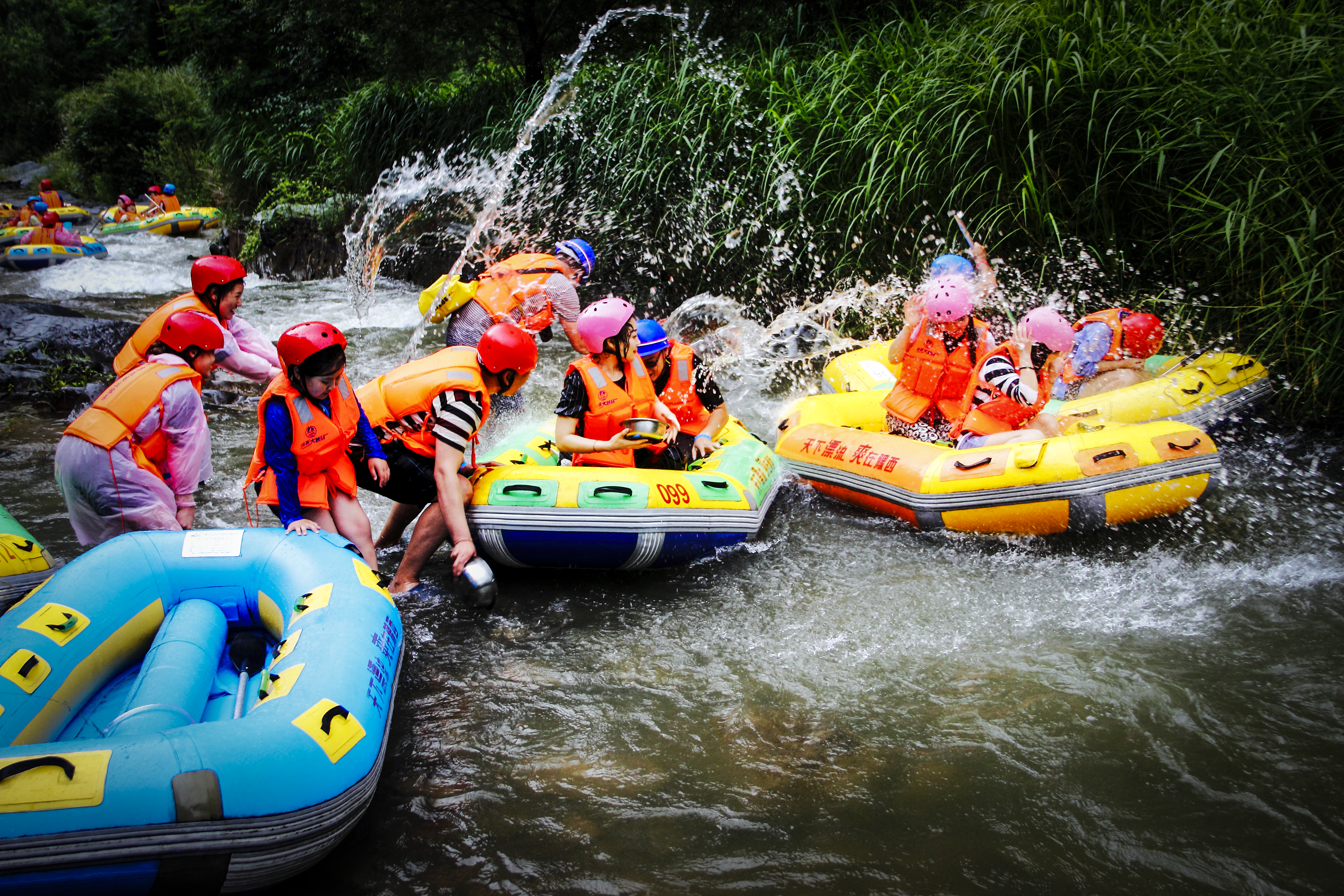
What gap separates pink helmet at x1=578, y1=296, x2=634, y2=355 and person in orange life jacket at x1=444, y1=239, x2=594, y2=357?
927 mm

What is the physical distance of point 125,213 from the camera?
16078 mm

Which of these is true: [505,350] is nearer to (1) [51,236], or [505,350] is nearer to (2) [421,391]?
(2) [421,391]

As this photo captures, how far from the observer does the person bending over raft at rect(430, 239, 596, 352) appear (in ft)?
16.9

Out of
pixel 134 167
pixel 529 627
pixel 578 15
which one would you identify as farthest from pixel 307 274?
pixel 134 167

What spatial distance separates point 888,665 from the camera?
3.43m

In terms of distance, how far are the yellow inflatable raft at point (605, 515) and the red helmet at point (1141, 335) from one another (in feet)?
9.69

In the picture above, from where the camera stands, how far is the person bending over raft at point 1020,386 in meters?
4.39

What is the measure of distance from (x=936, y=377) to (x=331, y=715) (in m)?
3.68

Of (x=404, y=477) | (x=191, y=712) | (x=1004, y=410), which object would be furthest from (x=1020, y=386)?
(x=191, y=712)

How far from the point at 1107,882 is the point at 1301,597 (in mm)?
2180

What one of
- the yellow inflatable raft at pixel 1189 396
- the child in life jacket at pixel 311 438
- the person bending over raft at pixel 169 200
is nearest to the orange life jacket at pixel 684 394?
→ the yellow inflatable raft at pixel 1189 396

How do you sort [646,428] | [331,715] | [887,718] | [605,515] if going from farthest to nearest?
[646,428]
[605,515]
[887,718]
[331,715]

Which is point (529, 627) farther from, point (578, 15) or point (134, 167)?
point (134, 167)

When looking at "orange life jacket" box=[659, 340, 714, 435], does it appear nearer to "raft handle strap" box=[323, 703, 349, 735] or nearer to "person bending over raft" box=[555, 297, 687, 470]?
"person bending over raft" box=[555, 297, 687, 470]
